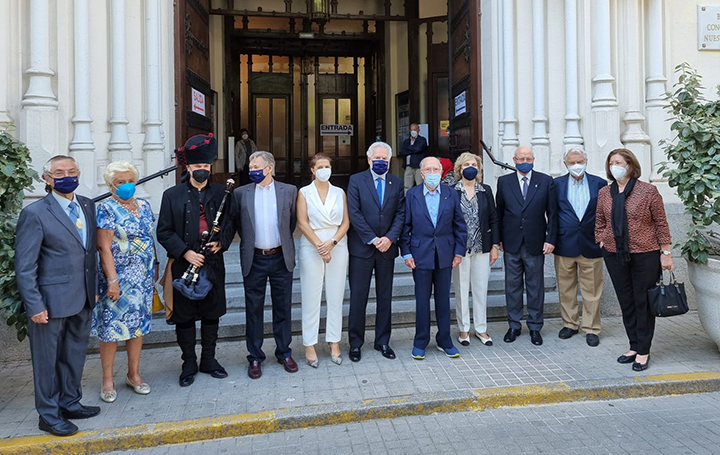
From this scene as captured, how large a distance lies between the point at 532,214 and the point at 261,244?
8.88 feet

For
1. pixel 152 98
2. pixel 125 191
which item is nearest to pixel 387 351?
pixel 125 191

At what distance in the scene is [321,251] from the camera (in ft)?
16.4

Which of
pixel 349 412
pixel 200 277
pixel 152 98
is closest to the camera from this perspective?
pixel 349 412

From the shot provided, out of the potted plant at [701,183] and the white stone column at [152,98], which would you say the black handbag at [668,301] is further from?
the white stone column at [152,98]

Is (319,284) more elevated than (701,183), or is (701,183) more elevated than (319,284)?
(701,183)

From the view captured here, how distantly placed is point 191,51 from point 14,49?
2.00m

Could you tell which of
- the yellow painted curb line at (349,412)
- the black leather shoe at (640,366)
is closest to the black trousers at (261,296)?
the yellow painted curb line at (349,412)

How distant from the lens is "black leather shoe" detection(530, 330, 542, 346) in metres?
5.58

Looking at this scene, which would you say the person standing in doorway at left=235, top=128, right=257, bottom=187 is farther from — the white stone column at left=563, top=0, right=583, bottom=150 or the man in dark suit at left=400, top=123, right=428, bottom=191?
the white stone column at left=563, top=0, right=583, bottom=150

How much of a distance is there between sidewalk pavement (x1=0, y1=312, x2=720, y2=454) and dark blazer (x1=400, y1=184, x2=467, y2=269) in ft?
3.15

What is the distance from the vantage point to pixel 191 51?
7.15 metres

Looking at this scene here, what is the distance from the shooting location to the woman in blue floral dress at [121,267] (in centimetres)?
422

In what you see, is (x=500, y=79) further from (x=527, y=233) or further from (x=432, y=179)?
(x=432, y=179)

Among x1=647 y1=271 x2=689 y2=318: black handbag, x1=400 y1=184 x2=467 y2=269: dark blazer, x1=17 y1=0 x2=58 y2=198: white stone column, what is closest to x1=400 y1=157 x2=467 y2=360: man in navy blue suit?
x1=400 y1=184 x2=467 y2=269: dark blazer
